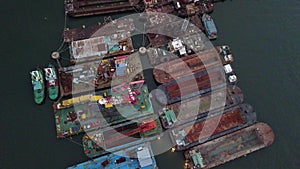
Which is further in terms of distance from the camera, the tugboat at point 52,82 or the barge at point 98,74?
the barge at point 98,74

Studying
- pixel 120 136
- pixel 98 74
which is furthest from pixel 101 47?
pixel 120 136

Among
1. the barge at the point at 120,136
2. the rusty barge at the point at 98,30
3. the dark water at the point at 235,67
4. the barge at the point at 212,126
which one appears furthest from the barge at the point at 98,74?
the barge at the point at 212,126

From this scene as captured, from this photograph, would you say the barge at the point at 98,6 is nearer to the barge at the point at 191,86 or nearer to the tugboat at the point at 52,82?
the tugboat at the point at 52,82

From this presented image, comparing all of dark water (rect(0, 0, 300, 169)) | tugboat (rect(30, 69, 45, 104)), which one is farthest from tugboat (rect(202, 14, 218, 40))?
tugboat (rect(30, 69, 45, 104))

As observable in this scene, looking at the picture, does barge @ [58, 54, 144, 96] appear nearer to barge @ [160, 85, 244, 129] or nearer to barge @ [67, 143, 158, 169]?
barge @ [160, 85, 244, 129]

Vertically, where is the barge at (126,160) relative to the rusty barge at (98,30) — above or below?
below

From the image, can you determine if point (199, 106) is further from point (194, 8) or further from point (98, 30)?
point (98, 30)
